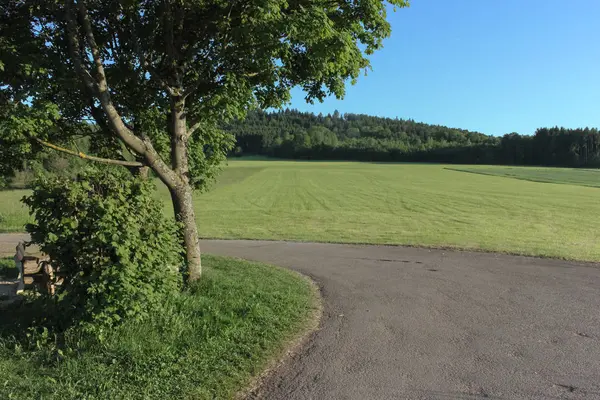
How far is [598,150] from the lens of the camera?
357 feet

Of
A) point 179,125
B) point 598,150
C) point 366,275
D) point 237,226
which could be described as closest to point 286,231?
point 237,226

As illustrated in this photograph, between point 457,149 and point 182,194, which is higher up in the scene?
point 457,149

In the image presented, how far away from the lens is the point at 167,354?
475 centimetres

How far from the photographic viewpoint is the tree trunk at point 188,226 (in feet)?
24.5

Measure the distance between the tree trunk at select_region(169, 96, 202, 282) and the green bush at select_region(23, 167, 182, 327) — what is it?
2.09 meters

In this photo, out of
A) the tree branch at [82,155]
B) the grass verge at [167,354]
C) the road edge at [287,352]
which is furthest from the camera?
the tree branch at [82,155]

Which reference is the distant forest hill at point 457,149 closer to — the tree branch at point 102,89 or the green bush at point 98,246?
the tree branch at point 102,89

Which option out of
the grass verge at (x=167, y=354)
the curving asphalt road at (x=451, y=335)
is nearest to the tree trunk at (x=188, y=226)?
the grass verge at (x=167, y=354)

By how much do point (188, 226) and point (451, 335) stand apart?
4420mm

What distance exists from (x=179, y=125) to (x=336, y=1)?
3252mm

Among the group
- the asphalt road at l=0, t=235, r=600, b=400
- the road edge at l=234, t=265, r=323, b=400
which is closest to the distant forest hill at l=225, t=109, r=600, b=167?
the asphalt road at l=0, t=235, r=600, b=400

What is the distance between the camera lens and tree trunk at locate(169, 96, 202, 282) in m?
7.47

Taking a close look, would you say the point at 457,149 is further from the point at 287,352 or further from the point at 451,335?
the point at 287,352

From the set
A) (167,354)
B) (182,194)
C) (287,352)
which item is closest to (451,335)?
(287,352)
